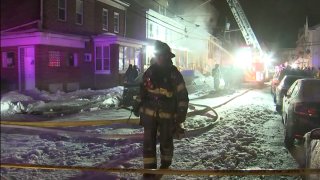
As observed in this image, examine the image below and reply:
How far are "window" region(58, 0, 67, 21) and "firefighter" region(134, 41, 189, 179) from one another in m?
17.3

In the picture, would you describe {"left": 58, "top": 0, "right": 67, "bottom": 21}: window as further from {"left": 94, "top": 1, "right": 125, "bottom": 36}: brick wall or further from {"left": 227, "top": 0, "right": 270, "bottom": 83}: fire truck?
{"left": 227, "top": 0, "right": 270, "bottom": 83}: fire truck

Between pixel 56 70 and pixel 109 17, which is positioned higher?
pixel 109 17

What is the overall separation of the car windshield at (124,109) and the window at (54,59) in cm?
6

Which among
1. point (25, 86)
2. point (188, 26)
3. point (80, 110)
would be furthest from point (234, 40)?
point (80, 110)

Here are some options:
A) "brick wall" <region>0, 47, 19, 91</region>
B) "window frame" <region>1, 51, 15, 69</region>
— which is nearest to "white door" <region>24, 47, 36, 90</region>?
"brick wall" <region>0, 47, 19, 91</region>

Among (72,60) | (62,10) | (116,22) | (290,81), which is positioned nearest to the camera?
(290,81)

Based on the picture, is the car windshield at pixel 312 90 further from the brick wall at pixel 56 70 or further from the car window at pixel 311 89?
the brick wall at pixel 56 70

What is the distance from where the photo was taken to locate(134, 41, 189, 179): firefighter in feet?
16.2

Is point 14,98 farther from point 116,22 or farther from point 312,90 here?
point 116,22

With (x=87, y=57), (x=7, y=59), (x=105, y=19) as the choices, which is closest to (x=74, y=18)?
(x=87, y=57)

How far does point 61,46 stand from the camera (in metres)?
20.7

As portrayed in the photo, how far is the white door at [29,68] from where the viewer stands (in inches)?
770

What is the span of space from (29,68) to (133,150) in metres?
14.2

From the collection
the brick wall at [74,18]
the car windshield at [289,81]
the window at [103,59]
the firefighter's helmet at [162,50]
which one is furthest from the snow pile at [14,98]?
the firefighter's helmet at [162,50]
